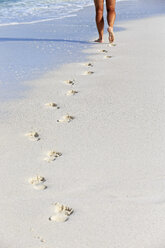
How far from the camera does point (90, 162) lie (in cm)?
341

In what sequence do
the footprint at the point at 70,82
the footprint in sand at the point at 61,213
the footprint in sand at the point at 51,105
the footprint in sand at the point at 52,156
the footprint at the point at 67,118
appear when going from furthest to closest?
the footprint at the point at 70,82 < the footprint in sand at the point at 51,105 < the footprint at the point at 67,118 < the footprint in sand at the point at 52,156 < the footprint in sand at the point at 61,213

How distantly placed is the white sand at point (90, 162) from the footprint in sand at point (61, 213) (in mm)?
33

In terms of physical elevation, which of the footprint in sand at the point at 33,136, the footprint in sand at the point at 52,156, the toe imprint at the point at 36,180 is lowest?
the footprint in sand at the point at 33,136

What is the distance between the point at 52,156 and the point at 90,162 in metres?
0.32

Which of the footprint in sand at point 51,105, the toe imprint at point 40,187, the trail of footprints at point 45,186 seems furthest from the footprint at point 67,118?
the toe imprint at point 40,187

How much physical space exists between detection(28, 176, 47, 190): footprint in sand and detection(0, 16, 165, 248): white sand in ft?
0.11

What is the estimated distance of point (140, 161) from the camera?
340cm

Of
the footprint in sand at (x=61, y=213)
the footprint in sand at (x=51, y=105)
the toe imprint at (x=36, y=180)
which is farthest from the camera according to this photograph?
the footprint in sand at (x=51, y=105)

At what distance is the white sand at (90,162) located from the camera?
2600mm

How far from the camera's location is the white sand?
2.60 metres

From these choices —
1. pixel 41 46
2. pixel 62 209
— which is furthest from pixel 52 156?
pixel 41 46

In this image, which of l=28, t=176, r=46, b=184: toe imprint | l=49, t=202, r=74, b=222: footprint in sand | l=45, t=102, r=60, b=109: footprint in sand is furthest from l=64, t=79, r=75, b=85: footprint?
l=49, t=202, r=74, b=222: footprint in sand

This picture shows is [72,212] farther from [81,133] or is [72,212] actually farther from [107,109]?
[107,109]

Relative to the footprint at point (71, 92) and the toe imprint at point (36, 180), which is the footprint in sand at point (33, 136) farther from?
the footprint at point (71, 92)
